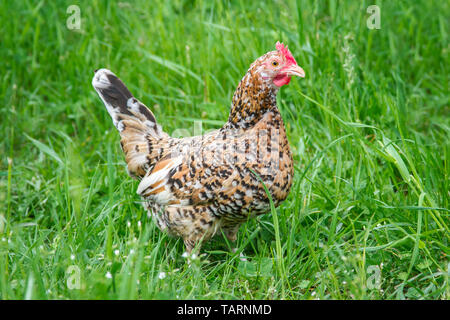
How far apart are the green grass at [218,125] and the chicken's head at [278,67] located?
445mm

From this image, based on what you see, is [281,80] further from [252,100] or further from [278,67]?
[252,100]

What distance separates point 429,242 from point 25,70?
4193 millimetres

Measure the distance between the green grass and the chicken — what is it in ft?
0.61

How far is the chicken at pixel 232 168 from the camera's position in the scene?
10.9ft

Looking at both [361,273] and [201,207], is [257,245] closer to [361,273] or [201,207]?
[201,207]

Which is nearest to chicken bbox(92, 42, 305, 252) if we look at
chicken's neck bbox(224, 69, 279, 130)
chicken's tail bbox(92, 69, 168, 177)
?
chicken's neck bbox(224, 69, 279, 130)

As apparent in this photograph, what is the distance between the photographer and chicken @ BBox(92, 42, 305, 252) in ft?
10.9

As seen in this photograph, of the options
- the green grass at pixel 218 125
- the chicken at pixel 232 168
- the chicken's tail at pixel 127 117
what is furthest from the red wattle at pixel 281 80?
the chicken's tail at pixel 127 117

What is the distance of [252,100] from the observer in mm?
3396

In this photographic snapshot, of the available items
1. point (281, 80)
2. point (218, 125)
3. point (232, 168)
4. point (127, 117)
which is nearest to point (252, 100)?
point (281, 80)

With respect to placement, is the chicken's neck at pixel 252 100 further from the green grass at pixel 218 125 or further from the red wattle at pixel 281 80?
the green grass at pixel 218 125

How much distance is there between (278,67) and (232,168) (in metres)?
0.66

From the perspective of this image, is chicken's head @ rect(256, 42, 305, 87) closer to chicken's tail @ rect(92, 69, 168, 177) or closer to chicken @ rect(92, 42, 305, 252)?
chicken @ rect(92, 42, 305, 252)

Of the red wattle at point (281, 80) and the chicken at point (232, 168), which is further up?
the red wattle at point (281, 80)
